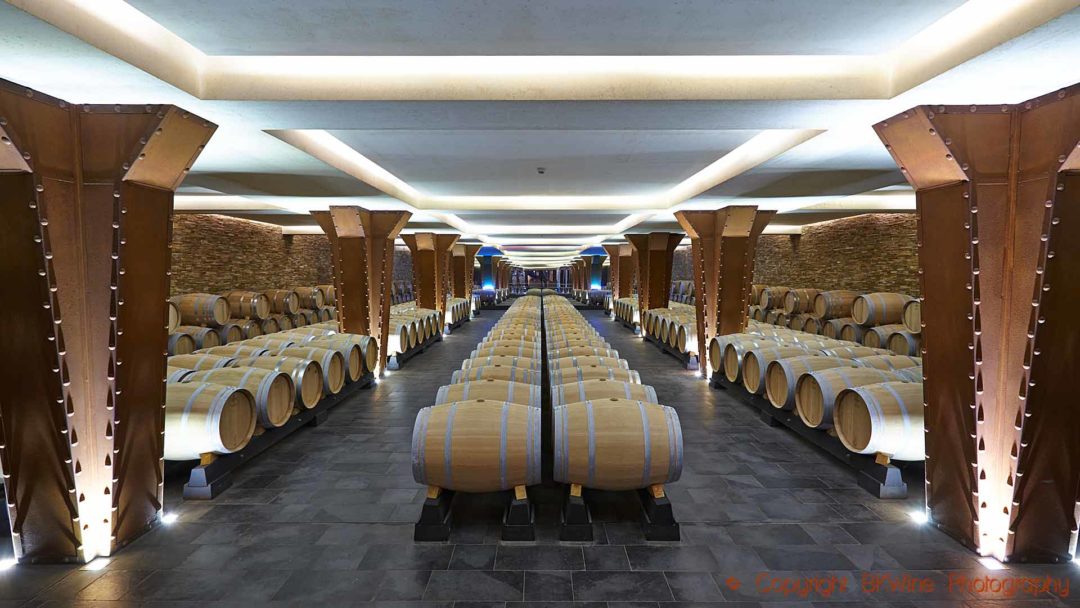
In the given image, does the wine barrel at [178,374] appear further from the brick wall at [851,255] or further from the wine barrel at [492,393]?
the brick wall at [851,255]

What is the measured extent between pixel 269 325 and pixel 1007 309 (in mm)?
12697

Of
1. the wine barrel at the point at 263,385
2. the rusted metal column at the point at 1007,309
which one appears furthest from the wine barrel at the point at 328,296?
the rusted metal column at the point at 1007,309

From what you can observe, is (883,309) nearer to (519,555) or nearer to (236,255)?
(519,555)

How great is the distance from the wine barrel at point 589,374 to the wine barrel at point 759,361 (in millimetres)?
2207

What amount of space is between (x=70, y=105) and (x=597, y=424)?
3796 mm

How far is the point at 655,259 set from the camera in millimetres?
14523

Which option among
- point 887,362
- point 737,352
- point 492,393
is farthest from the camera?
point 737,352

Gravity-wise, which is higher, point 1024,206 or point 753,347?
point 1024,206

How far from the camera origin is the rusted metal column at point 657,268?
1435cm

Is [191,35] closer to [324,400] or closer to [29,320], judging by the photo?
[29,320]

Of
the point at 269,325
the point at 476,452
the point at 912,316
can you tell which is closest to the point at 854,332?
the point at 912,316

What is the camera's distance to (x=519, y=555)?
10.3ft

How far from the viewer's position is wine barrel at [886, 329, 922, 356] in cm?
805

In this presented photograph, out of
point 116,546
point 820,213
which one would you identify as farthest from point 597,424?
point 820,213
